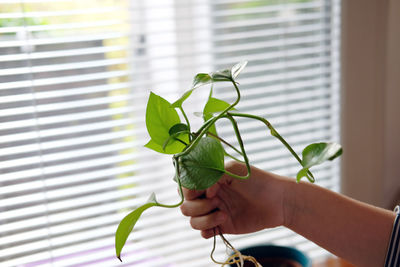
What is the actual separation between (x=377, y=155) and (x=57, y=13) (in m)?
0.81

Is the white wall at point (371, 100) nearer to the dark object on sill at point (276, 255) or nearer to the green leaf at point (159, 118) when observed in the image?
the dark object on sill at point (276, 255)

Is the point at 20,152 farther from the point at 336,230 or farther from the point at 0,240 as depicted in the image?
the point at 336,230

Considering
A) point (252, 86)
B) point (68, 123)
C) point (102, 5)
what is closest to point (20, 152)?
point (68, 123)

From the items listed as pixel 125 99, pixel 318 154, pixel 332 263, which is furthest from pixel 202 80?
pixel 332 263

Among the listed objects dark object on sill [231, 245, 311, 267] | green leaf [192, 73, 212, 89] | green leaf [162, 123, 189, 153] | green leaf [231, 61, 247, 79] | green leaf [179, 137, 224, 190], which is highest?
green leaf [231, 61, 247, 79]

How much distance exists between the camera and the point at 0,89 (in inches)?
35.4

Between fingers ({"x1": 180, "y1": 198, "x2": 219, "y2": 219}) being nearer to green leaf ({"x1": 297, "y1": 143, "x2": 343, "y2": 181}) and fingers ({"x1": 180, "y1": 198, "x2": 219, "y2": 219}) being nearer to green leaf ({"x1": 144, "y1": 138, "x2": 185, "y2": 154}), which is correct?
green leaf ({"x1": 144, "y1": 138, "x2": 185, "y2": 154})

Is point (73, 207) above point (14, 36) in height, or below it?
below

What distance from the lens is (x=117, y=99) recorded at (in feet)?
3.22

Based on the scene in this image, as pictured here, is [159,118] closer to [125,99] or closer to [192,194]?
[192,194]

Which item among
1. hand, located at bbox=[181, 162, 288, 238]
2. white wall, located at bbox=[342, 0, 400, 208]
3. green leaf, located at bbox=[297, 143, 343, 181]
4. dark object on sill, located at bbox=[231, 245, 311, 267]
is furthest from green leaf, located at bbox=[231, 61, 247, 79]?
white wall, located at bbox=[342, 0, 400, 208]

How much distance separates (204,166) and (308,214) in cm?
29

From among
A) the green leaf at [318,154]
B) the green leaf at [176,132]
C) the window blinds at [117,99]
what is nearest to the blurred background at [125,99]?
the window blinds at [117,99]

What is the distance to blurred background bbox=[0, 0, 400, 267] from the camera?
0.92 metres
